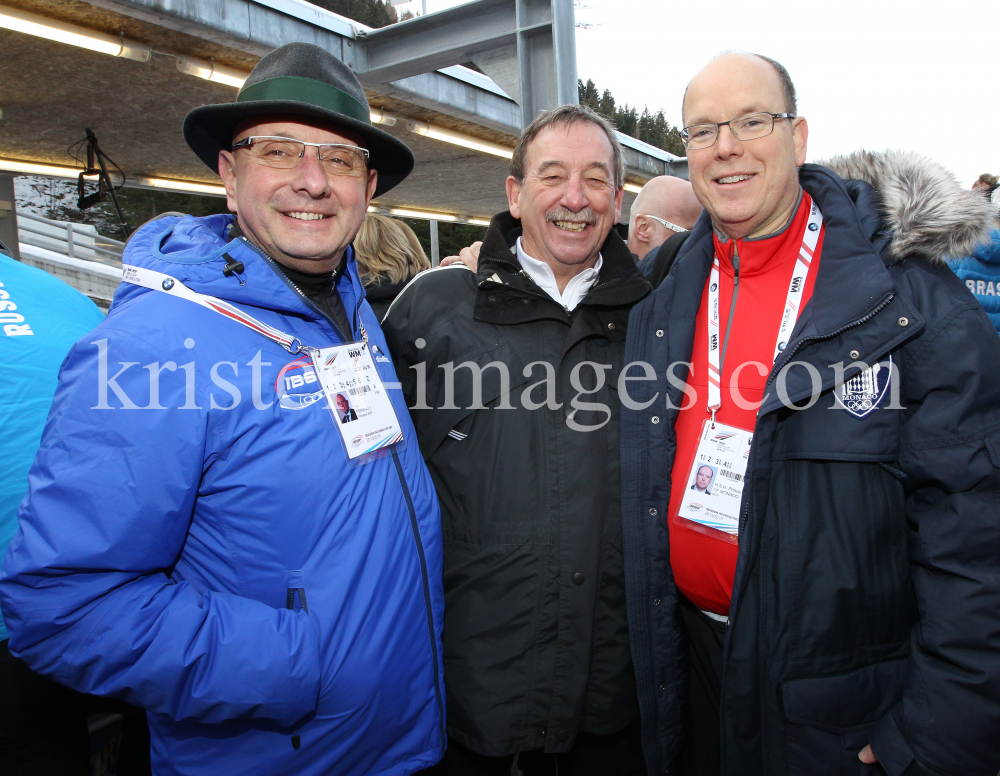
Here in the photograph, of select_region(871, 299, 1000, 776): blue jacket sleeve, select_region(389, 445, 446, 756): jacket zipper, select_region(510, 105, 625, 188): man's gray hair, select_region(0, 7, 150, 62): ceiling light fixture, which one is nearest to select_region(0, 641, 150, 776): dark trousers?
select_region(389, 445, 446, 756): jacket zipper

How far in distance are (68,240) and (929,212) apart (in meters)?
16.4

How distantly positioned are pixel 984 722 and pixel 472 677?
1256 mm

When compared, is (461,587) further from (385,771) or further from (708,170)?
(708,170)

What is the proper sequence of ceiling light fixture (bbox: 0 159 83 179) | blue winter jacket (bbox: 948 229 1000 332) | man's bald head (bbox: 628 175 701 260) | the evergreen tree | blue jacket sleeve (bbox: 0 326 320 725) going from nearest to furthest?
blue jacket sleeve (bbox: 0 326 320 725), blue winter jacket (bbox: 948 229 1000 332), man's bald head (bbox: 628 175 701 260), ceiling light fixture (bbox: 0 159 83 179), the evergreen tree

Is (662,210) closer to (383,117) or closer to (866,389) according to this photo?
(383,117)

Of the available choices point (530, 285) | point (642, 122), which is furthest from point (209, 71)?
point (642, 122)

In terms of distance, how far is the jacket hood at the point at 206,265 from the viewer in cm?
147

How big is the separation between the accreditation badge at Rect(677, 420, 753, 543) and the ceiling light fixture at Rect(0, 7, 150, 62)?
481 centimetres

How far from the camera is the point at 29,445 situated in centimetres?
175

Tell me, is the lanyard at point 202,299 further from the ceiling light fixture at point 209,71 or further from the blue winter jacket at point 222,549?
the ceiling light fixture at point 209,71

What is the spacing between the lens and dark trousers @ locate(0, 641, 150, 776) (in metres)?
1.77

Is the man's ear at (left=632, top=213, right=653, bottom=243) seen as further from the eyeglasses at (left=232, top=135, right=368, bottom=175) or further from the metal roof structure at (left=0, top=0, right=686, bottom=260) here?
the eyeglasses at (left=232, top=135, right=368, bottom=175)

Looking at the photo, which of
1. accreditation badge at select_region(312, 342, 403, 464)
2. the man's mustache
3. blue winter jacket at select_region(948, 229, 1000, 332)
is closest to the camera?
accreditation badge at select_region(312, 342, 403, 464)

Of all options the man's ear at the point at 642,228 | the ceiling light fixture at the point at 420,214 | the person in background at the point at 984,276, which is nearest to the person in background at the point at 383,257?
the man's ear at the point at 642,228
